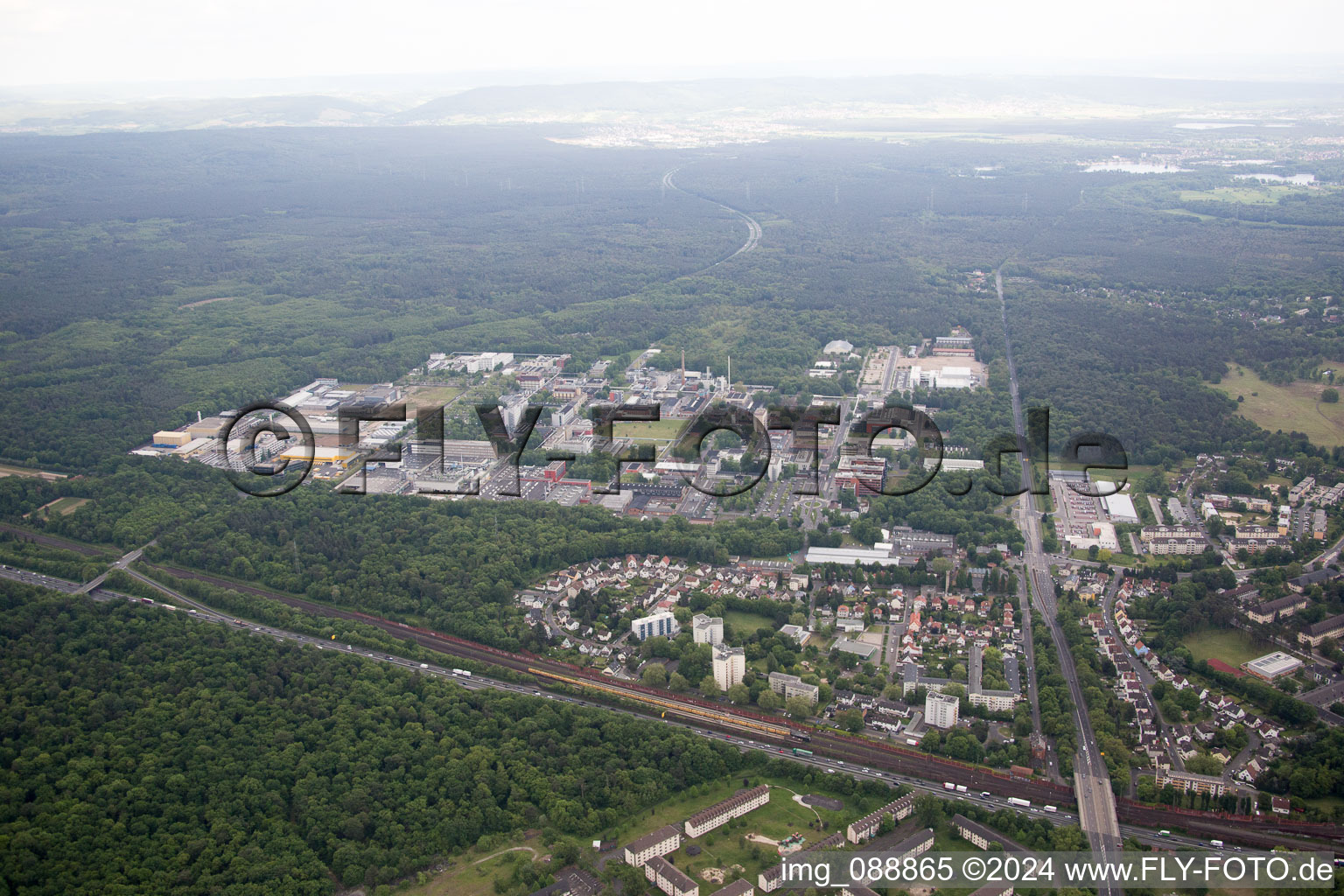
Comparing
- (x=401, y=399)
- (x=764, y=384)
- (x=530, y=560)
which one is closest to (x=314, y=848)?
(x=530, y=560)

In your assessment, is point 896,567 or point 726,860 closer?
point 726,860

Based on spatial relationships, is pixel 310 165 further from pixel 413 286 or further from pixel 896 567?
pixel 896 567

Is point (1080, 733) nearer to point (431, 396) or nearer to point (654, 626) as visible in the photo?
point (654, 626)

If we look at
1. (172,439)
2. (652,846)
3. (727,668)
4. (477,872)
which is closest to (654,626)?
(727,668)

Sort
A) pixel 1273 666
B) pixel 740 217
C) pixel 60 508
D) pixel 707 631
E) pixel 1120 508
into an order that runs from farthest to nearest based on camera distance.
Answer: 1. pixel 740 217
2. pixel 60 508
3. pixel 1120 508
4. pixel 707 631
5. pixel 1273 666

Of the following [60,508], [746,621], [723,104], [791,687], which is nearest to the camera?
[791,687]

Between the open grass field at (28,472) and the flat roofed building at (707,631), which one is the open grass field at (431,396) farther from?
the flat roofed building at (707,631)
